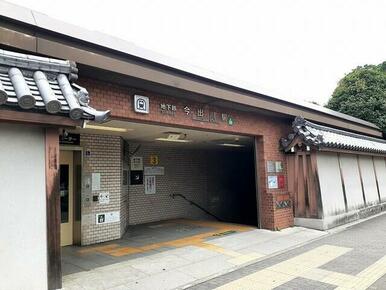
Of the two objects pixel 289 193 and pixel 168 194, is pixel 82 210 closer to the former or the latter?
pixel 168 194

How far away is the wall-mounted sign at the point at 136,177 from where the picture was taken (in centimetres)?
1205

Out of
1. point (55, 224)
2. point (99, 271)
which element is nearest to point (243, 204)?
point (99, 271)

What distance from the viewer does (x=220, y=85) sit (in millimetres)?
8445

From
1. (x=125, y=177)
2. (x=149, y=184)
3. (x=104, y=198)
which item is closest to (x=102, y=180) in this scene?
(x=104, y=198)

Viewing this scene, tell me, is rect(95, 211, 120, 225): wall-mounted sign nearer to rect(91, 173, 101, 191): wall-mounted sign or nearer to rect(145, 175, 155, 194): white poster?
rect(91, 173, 101, 191): wall-mounted sign

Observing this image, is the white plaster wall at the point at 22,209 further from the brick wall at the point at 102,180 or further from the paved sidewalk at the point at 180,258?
the brick wall at the point at 102,180

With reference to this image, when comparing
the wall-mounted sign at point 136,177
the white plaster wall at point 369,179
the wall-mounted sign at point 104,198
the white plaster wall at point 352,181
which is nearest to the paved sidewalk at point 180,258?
the wall-mounted sign at point 104,198

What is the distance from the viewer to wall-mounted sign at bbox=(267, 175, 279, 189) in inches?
417

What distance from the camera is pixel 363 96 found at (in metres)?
22.1

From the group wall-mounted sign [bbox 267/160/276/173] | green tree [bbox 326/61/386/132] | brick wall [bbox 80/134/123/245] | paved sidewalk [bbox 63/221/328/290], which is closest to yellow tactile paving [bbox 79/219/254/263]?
paved sidewalk [bbox 63/221/328/290]

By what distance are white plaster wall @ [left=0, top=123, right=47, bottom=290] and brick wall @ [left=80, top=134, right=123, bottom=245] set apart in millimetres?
3907

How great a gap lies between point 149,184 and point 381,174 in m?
11.2

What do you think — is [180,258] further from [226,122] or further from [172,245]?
[226,122]

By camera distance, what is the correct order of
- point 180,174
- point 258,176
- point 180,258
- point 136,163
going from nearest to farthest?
point 180,258 < point 258,176 < point 136,163 < point 180,174
